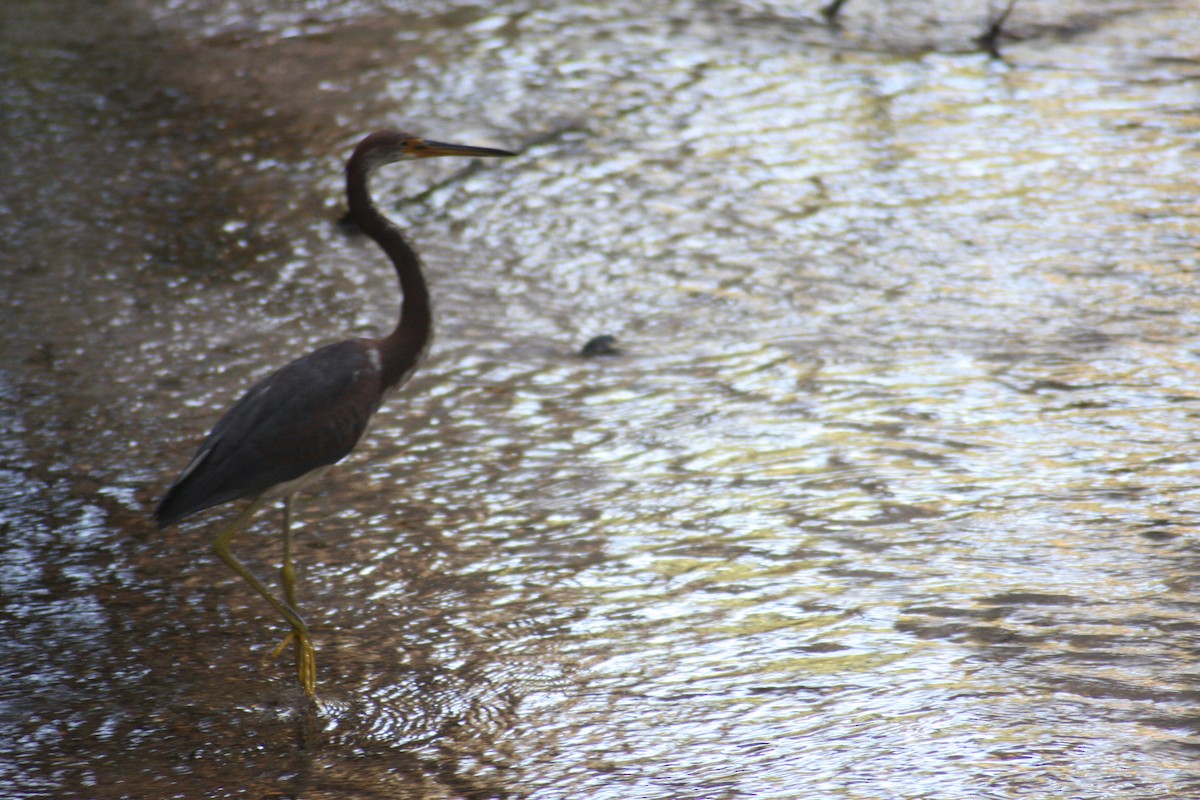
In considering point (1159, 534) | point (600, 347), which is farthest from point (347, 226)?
point (1159, 534)

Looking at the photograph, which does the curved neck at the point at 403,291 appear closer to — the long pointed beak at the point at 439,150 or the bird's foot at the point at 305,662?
the long pointed beak at the point at 439,150

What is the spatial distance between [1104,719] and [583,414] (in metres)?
2.54

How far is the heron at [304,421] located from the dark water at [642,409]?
346mm

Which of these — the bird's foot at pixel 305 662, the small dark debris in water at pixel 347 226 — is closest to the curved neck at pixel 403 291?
the bird's foot at pixel 305 662

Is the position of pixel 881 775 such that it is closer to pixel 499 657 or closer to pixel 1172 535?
pixel 499 657

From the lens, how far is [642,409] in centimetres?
559

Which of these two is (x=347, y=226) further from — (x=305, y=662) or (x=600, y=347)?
(x=305, y=662)

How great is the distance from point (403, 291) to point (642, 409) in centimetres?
131

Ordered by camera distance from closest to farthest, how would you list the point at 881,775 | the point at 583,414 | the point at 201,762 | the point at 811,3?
the point at 881,775 < the point at 201,762 < the point at 583,414 < the point at 811,3

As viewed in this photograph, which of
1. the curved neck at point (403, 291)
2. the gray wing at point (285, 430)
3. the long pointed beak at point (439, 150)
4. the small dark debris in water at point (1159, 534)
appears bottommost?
the small dark debris in water at point (1159, 534)

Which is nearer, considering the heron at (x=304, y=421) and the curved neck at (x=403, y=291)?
the heron at (x=304, y=421)

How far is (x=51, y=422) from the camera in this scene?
578 cm

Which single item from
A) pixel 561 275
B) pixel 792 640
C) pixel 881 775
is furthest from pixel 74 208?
pixel 881 775

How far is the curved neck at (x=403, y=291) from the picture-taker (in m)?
4.61
